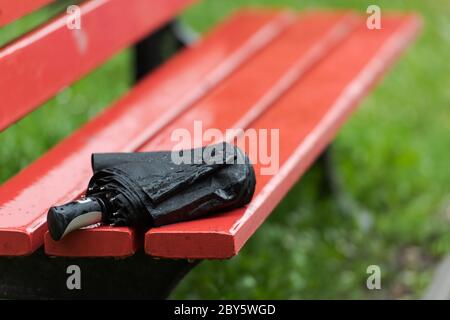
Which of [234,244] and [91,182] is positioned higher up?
[91,182]

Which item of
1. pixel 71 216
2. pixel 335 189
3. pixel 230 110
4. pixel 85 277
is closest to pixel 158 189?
pixel 71 216

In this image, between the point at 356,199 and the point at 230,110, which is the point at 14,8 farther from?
the point at 356,199

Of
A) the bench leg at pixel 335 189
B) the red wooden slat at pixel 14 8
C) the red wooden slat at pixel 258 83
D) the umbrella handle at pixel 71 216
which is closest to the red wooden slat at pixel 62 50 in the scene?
the red wooden slat at pixel 14 8

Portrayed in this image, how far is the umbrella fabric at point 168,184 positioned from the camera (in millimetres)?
2219

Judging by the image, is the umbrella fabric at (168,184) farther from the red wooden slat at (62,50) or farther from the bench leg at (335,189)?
the bench leg at (335,189)

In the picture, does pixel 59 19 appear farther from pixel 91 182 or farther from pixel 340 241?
pixel 340 241

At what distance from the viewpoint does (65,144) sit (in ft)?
9.51

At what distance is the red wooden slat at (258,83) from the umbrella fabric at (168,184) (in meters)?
0.09

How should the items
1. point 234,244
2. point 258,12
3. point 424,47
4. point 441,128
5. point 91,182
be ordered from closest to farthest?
point 234,244 → point 91,182 → point 258,12 → point 441,128 → point 424,47

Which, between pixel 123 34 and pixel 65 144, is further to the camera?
pixel 123 34

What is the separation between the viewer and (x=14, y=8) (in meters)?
2.70

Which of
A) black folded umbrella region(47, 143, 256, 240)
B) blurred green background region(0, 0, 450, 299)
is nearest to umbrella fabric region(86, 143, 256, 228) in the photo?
black folded umbrella region(47, 143, 256, 240)
